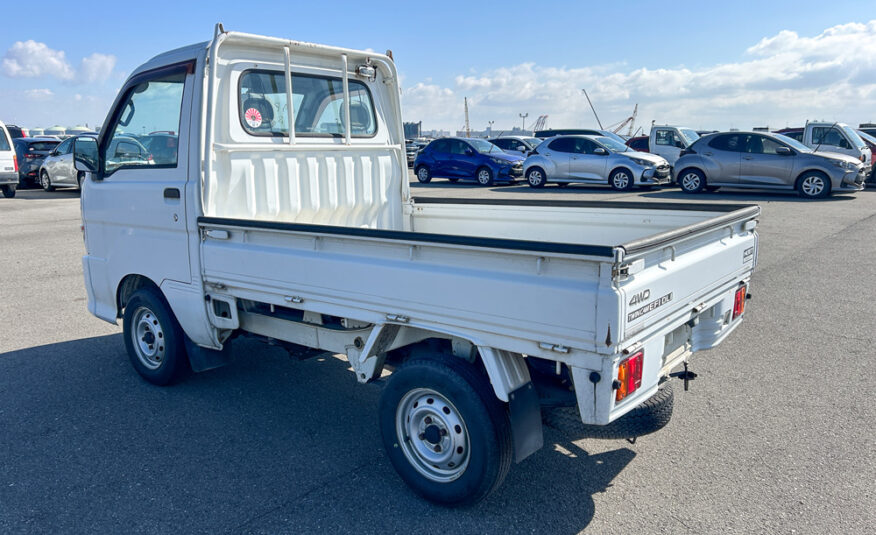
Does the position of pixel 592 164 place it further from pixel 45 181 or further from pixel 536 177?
pixel 45 181

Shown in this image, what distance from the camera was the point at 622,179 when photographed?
61.2ft

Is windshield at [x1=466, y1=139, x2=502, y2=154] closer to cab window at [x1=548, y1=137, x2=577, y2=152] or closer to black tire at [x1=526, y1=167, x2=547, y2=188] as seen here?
black tire at [x1=526, y1=167, x2=547, y2=188]

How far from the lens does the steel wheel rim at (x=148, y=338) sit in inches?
190

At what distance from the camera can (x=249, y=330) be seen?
4355 millimetres

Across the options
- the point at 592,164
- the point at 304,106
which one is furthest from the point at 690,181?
the point at 304,106

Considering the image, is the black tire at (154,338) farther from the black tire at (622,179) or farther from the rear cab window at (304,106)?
the black tire at (622,179)

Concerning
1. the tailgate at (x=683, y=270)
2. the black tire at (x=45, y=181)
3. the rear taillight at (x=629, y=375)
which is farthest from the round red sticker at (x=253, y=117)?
the black tire at (x=45, y=181)

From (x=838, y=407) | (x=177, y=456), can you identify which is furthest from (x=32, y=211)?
(x=838, y=407)

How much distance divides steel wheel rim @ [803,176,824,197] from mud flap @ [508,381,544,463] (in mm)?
15682

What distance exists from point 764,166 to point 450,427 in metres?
15.9

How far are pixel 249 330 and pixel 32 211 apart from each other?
14.3 metres

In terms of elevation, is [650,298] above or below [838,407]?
above

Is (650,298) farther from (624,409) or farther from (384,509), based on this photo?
(384,509)

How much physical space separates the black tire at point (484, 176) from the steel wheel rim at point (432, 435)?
18.9m
